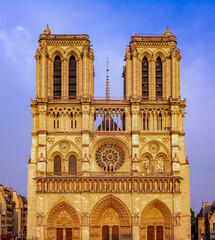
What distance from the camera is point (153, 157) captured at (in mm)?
66750

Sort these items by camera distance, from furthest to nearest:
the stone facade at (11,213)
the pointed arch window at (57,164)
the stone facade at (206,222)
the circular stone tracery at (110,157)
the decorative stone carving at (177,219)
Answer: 1. the stone facade at (11,213)
2. the stone facade at (206,222)
3. the circular stone tracery at (110,157)
4. the pointed arch window at (57,164)
5. the decorative stone carving at (177,219)

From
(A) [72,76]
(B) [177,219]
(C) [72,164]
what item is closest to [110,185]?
(C) [72,164]

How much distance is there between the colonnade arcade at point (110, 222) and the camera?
6475 cm

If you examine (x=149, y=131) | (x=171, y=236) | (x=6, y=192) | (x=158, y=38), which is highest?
(x=158, y=38)

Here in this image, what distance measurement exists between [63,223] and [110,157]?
905 centimetres

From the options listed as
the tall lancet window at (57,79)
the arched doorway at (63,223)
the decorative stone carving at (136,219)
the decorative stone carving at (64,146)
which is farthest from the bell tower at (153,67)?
the arched doorway at (63,223)

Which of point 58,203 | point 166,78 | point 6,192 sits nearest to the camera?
point 58,203

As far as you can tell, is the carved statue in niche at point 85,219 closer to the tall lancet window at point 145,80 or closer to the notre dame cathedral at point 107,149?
the notre dame cathedral at point 107,149

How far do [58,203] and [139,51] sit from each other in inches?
784

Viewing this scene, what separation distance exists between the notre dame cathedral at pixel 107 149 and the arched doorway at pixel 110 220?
0.11m

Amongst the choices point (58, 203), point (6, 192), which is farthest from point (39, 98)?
point (6, 192)

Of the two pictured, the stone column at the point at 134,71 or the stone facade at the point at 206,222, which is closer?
the stone column at the point at 134,71

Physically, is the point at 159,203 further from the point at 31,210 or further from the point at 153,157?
the point at 31,210

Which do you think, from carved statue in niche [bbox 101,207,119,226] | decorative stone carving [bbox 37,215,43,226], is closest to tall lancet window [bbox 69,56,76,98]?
carved statue in niche [bbox 101,207,119,226]
